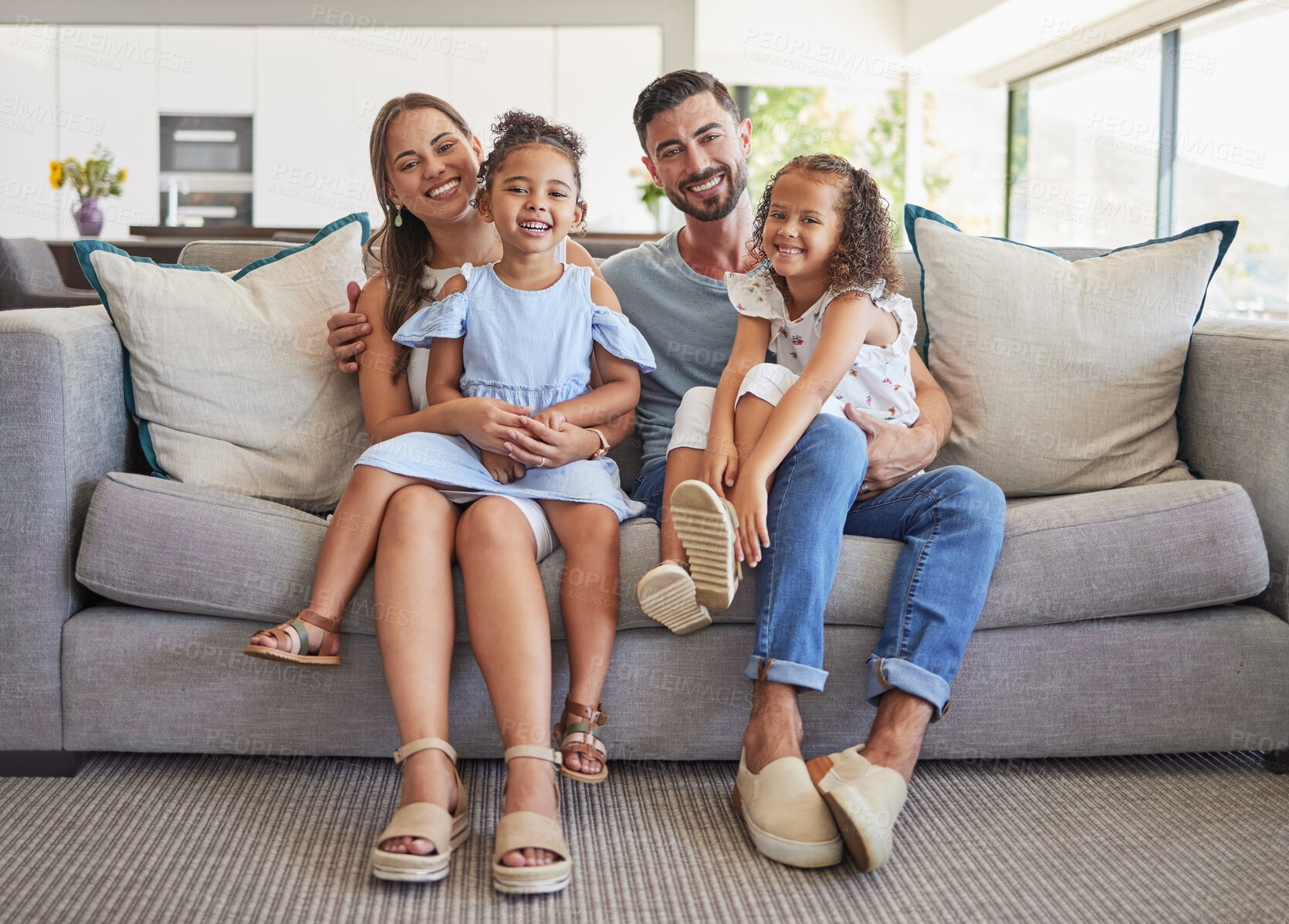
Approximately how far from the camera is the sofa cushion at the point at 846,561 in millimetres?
1434

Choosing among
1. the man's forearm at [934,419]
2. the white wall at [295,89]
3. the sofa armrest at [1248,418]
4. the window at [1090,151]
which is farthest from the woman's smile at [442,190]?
the white wall at [295,89]

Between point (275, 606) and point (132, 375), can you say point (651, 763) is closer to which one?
point (275, 606)

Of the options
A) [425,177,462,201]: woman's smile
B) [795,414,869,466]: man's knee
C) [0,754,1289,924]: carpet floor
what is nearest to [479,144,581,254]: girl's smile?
[425,177,462,201]: woman's smile

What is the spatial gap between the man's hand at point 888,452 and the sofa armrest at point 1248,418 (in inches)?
19.8

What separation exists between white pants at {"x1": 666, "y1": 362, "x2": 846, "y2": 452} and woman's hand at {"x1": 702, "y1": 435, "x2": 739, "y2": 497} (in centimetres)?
5

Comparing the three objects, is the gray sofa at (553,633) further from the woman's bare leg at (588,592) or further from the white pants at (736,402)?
the white pants at (736,402)

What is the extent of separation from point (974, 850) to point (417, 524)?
83 centimetres

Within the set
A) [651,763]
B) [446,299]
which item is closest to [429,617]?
[651,763]

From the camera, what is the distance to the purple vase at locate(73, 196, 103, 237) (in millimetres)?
3766

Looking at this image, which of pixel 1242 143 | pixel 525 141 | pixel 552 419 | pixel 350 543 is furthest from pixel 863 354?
pixel 1242 143

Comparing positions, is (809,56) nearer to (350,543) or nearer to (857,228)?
(857,228)

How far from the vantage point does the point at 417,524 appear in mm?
1396

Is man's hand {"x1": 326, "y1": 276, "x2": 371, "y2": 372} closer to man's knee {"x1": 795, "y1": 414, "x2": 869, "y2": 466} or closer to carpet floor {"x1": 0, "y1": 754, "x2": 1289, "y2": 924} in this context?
carpet floor {"x1": 0, "y1": 754, "x2": 1289, "y2": 924}

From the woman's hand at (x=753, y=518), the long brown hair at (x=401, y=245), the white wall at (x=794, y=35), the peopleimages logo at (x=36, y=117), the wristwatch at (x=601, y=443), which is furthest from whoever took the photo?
the white wall at (x=794, y=35)
